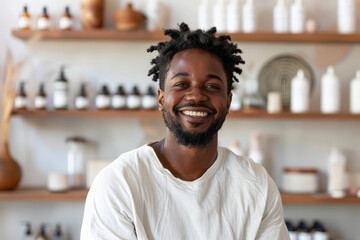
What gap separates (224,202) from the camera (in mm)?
1260

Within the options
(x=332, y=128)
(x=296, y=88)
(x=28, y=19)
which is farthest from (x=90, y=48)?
(x=332, y=128)

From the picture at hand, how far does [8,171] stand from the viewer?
2.61 meters

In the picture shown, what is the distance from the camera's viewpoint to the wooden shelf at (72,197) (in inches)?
102

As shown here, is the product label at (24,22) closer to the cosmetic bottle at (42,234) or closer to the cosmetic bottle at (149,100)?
the cosmetic bottle at (149,100)

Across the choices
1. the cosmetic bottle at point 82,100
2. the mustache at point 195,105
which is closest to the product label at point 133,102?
the cosmetic bottle at point 82,100

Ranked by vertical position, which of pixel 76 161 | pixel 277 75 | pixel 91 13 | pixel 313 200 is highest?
pixel 91 13

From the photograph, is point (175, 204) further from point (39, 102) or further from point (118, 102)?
point (39, 102)

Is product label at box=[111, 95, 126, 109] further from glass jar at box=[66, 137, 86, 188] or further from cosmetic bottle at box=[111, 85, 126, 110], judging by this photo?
glass jar at box=[66, 137, 86, 188]

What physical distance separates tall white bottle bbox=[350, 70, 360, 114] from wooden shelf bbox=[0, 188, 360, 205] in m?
0.43

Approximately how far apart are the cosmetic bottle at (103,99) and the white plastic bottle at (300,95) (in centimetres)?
88

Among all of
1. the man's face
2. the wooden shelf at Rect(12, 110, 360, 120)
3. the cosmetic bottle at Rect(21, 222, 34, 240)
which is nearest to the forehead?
the man's face

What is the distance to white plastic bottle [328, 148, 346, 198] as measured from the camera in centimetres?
271

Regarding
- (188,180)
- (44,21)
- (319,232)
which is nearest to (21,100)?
(44,21)

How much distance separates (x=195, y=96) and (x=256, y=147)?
5.23ft
